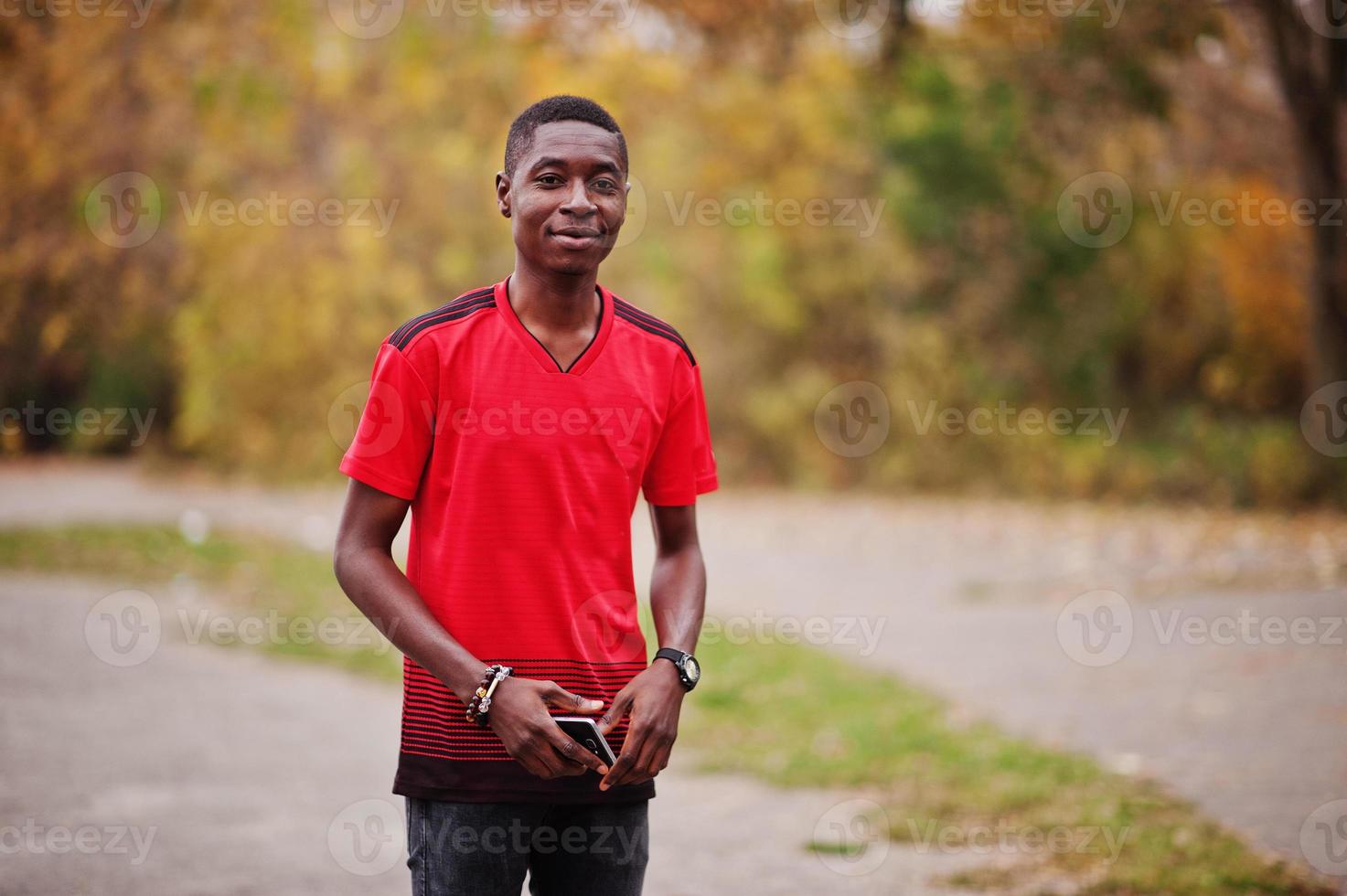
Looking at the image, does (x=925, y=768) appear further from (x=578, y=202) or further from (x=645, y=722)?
(x=578, y=202)

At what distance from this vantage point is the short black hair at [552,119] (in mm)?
2531

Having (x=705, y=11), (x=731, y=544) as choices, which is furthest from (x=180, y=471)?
(x=705, y=11)

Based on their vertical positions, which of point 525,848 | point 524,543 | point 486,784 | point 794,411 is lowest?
point 525,848

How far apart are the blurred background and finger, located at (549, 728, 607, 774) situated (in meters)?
3.01

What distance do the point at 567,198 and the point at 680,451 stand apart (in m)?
0.57

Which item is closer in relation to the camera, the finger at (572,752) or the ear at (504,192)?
the finger at (572,752)

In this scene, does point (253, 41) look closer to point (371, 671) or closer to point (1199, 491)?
point (371, 671)

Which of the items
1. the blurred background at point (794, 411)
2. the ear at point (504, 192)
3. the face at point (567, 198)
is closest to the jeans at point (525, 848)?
the face at point (567, 198)

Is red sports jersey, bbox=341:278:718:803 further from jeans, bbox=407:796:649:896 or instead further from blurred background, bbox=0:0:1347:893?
blurred background, bbox=0:0:1347:893

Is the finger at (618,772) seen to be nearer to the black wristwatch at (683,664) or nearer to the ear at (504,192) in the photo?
the black wristwatch at (683,664)

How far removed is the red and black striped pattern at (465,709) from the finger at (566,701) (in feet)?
0.09

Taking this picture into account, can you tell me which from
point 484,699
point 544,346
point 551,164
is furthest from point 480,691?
point 551,164

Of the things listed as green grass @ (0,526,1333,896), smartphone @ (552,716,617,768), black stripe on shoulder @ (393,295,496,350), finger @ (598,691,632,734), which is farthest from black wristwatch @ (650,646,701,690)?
green grass @ (0,526,1333,896)

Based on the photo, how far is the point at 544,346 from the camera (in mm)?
2529
